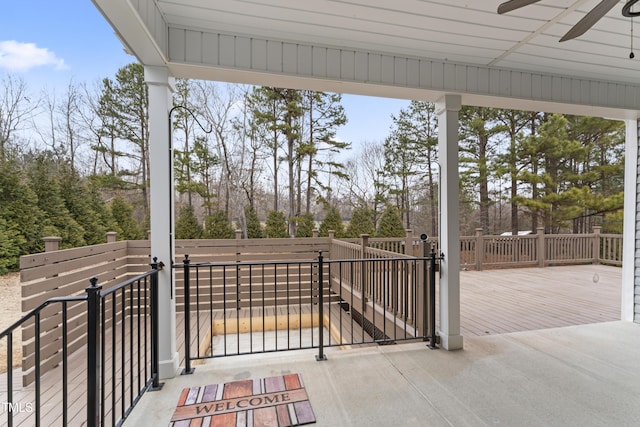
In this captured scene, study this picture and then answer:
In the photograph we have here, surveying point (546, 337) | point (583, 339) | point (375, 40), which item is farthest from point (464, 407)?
point (375, 40)

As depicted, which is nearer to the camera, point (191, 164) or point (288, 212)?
point (191, 164)

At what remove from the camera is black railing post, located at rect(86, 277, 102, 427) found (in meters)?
1.43

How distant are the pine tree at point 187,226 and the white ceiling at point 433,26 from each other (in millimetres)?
6888

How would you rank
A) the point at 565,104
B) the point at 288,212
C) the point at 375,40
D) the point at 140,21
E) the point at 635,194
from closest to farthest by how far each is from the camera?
the point at 140,21, the point at 375,40, the point at 565,104, the point at 635,194, the point at 288,212

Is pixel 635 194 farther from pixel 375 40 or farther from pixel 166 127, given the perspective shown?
pixel 166 127

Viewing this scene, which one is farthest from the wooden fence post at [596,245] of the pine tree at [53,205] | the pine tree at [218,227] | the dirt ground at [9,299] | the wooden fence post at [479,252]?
the dirt ground at [9,299]

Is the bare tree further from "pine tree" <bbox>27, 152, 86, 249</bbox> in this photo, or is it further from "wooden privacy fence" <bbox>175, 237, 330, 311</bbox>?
"wooden privacy fence" <bbox>175, 237, 330, 311</bbox>

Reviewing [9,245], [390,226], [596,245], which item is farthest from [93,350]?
[596,245]

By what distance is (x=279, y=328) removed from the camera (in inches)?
225

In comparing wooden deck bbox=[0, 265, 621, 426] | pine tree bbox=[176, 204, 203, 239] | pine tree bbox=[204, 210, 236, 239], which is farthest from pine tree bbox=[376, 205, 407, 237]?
pine tree bbox=[176, 204, 203, 239]

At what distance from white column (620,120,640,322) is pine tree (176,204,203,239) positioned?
8704 mm

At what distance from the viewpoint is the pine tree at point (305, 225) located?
31.4 feet

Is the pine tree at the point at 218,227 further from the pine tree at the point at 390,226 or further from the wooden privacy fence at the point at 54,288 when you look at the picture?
the pine tree at the point at 390,226

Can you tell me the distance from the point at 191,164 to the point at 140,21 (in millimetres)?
8687
